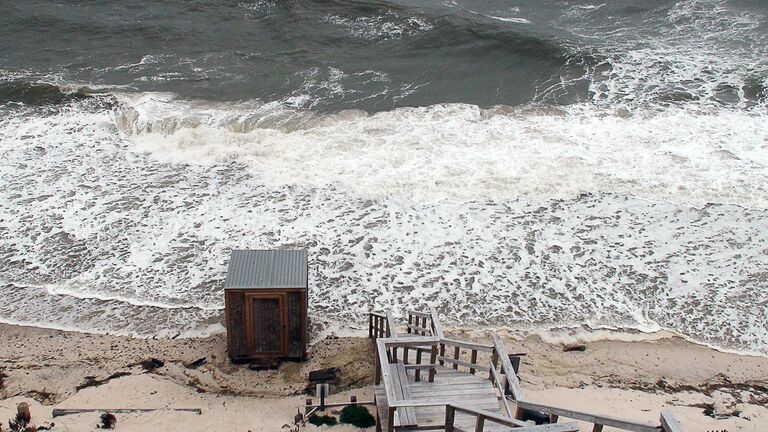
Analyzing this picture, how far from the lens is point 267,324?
1090 centimetres

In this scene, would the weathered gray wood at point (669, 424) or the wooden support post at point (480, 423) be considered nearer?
the weathered gray wood at point (669, 424)

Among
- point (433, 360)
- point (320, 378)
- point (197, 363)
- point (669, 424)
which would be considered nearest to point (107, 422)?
point (197, 363)

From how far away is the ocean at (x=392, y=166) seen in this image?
13.5m

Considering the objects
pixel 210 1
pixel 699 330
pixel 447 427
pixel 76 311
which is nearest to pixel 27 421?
pixel 76 311

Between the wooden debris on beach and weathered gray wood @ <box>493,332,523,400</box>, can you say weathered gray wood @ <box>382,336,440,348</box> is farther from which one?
the wooden debris on beach

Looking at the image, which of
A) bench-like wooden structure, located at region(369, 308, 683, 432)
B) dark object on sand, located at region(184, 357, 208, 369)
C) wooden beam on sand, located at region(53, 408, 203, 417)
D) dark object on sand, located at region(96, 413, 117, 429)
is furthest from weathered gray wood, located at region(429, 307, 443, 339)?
dark object on sand, located at region(96, 413, 117, 429)

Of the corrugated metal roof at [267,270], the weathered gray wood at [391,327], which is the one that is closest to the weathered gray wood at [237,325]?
the corrugated metal roof at [267,270]

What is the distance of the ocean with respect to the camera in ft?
44.2

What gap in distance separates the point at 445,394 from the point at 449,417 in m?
1.19

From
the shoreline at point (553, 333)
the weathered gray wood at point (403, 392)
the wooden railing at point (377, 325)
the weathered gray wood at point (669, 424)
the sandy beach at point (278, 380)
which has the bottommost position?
the sandy beach at point (278, 380)

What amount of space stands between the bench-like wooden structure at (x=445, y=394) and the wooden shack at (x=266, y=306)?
1833 mm

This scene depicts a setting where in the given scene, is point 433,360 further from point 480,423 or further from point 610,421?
point 610,421

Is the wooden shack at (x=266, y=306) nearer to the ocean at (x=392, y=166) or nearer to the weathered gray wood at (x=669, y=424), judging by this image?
the ocean at (x=392, y=166)

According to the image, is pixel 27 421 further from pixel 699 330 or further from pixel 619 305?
pixel 699 330
